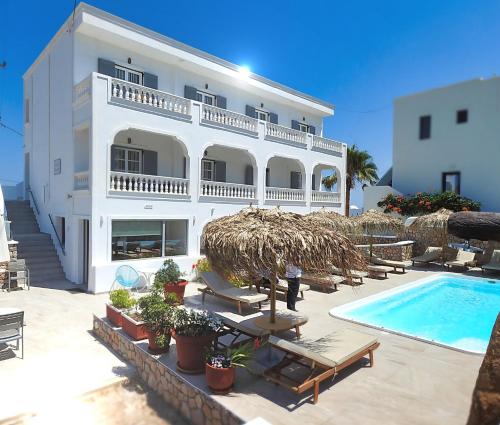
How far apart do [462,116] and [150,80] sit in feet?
80.3

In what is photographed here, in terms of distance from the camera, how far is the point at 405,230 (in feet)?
74.8

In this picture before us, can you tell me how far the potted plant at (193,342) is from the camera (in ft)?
20.0

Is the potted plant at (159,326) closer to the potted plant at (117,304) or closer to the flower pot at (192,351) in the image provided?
the flower pot at (192,351)

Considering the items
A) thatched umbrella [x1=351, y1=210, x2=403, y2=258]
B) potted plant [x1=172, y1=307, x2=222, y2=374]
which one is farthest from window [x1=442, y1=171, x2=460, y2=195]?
potted plant [x1=172, y1=307, x2=222, y2=374]

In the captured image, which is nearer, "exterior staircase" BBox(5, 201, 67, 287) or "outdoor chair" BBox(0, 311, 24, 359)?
"outdoor chair" BBox(0, 311, 24, 359)

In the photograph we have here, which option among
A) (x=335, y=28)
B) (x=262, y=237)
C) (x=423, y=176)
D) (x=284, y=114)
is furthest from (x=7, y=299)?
(x=423, y=176)

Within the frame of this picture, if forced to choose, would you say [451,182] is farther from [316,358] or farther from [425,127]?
[316,358]

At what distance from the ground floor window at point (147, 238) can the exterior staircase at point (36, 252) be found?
9.41 ft

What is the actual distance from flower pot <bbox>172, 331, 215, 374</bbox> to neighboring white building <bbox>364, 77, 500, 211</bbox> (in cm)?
2716

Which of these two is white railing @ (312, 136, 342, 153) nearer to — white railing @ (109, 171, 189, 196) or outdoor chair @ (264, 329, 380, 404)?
white railing @ (109, 171, 189, 196)

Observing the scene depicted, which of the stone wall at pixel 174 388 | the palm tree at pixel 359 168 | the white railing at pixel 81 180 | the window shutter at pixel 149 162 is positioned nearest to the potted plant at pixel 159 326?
the stone wall at pixel 174 388

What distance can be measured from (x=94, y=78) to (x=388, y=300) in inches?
571

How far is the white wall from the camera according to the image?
25.5m

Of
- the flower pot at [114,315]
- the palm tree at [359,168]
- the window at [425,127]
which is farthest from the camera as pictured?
the palm tree at [359,168]
